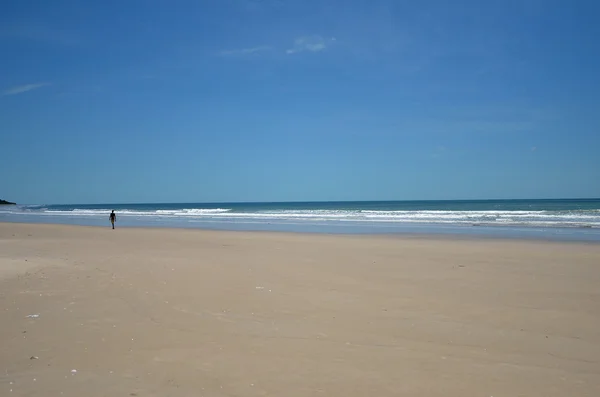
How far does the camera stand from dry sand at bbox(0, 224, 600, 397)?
4.16 meters

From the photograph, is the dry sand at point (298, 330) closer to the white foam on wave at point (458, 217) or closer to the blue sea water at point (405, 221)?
the blue sea water at point (405, 221)

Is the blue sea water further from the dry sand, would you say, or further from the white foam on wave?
the dry sand

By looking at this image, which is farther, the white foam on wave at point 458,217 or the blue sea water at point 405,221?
the white foam on wave at point 458,217

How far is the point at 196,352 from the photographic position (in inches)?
193

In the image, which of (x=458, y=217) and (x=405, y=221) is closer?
(x=405, y=221)

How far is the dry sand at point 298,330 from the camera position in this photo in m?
4.16

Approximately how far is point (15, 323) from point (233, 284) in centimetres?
382

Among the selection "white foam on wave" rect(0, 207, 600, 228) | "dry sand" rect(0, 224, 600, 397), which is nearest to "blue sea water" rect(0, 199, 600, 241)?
"white foam on wave" rect(0, 207, 600, 228)

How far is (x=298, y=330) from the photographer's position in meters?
5.79

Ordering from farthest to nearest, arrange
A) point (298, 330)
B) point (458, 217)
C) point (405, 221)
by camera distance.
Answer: point (458, 217), point (405, 221), point (298, 330)

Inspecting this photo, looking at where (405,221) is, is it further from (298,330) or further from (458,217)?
(298,330)

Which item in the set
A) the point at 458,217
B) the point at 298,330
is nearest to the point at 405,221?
the point at 458,217

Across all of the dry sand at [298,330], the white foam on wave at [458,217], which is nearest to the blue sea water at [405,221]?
the white foam on wave at [458,217]

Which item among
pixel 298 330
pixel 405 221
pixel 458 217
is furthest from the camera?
pixel 458 217
